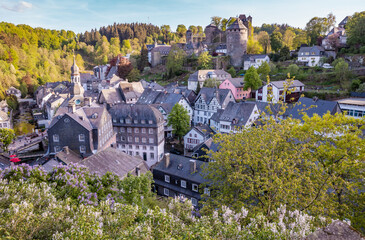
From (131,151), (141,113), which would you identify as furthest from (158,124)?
(131,151)

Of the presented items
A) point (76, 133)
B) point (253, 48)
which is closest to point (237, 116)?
point (76, 133)

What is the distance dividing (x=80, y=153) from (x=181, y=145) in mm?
20029

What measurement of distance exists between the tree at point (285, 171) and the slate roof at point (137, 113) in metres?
27.5

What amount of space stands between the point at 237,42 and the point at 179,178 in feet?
223

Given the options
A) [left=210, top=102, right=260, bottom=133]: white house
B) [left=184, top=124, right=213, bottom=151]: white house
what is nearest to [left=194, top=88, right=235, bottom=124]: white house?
[left=210, top=102, right=260, bottom=133]: white house

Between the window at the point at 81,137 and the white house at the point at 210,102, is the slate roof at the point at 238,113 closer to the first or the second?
the white house at the point at 210,102

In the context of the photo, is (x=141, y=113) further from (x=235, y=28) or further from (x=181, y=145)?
(x=235, y=28)

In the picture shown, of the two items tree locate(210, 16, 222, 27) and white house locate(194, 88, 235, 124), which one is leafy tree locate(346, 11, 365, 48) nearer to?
white house locate(194, 88, 235, 124)

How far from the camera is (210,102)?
175ft

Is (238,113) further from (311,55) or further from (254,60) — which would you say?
(254,60)

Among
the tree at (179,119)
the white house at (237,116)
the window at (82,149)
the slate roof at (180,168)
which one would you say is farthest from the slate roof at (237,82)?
Answer: the window at (82,149)

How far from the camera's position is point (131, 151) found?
1689 inches

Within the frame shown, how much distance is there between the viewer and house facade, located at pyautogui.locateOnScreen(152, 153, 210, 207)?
2720cm

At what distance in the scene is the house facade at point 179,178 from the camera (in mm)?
27203
